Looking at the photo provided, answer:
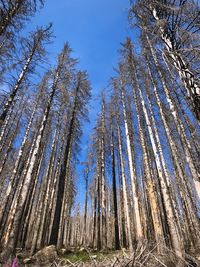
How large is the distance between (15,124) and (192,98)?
14.1m

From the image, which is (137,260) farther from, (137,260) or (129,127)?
(129,127)

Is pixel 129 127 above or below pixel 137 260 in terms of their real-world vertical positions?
above

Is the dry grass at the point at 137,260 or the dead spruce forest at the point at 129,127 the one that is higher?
the dead spruce forest at the point at 129,127

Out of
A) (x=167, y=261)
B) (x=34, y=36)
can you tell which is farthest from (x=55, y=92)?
(x=167, y=261)

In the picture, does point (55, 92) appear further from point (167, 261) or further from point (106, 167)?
point (167, 261)

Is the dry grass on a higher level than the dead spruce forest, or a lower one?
lower

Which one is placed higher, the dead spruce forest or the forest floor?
the dead spruce forest

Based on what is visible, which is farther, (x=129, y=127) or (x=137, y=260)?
(x=129, y=127)

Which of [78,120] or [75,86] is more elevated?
[75,86]

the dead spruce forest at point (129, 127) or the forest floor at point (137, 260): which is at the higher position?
the dead spruce forest at point (129, 127)

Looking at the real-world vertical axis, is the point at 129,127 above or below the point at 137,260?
above

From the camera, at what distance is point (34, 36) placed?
32.8 ft

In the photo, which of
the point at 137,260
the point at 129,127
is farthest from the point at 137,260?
the point at 129,127

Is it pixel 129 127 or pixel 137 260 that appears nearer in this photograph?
pixel 137 260
